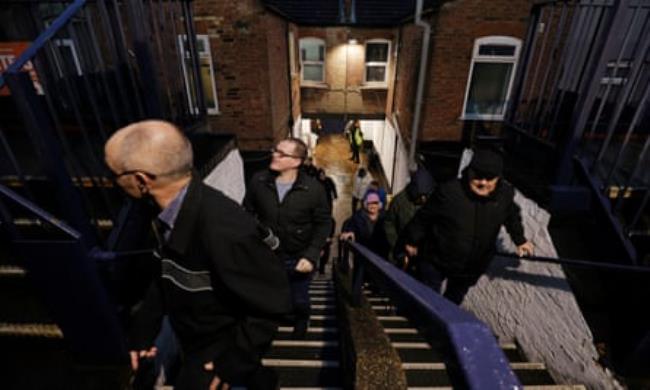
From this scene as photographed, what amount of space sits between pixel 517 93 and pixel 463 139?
9.90 ft

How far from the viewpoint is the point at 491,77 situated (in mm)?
7254

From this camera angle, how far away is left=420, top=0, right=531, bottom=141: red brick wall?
21.0ft

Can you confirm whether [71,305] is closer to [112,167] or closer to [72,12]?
[112,167]

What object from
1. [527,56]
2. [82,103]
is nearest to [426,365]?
[527,56]

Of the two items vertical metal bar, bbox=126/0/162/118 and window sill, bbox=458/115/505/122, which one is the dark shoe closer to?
vertical metal bar, bbox=126/0/162/118

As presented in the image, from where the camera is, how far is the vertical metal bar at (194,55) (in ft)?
12.3

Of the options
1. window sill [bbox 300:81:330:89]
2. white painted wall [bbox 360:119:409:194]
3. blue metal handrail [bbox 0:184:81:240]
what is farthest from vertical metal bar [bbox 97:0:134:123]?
window sill [bbox 300:81:330:89]

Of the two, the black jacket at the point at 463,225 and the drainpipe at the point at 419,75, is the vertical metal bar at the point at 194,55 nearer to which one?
the black jacket at the point at 463,225

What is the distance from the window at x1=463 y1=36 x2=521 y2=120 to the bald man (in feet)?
24.5

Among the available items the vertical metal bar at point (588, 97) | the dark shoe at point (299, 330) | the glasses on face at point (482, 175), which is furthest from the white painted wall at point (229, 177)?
the vertical metal bar at point (588, 97)

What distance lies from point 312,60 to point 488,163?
10.6 meters

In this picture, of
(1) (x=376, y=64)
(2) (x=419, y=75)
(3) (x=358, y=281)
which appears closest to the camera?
(3) (x=358, y=281)

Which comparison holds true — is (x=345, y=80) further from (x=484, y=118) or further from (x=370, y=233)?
(x=370, y=233)

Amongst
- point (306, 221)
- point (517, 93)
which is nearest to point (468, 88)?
point (517, 93)
